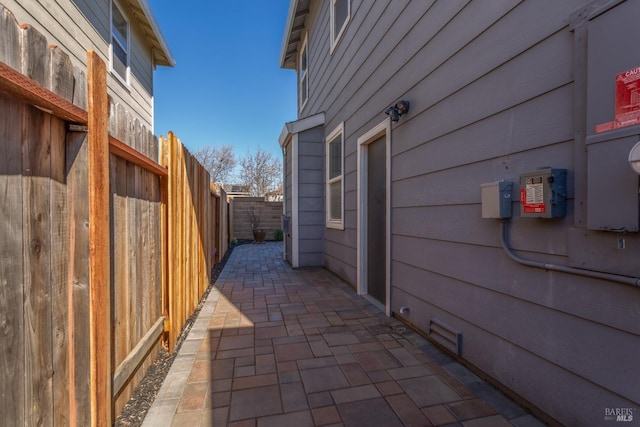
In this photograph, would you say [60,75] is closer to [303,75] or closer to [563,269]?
[563,269]

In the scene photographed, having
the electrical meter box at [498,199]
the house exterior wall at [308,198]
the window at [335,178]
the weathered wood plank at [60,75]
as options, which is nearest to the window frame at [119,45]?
the house exterior wall at [308,198]

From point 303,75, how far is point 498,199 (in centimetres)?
639

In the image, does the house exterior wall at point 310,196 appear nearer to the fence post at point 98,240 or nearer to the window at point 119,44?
the window at point 119,44

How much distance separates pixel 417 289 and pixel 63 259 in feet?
7.70

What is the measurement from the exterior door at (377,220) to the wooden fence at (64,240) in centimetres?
228

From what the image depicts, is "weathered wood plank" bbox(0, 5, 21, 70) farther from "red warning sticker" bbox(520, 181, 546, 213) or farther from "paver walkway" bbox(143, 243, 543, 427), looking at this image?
"red warning sticker" bbox(520, 181, 546, 213)

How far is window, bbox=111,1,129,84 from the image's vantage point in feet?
15.6

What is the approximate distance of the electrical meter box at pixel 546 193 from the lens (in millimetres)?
1408

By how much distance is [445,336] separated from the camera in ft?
7.39

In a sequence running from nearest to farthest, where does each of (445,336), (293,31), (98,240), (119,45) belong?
1. (98,240)
2. (445,336)
3. (119,45)
4. (293,31)

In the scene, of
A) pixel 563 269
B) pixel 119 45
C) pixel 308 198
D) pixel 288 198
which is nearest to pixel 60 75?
pixel 563 269

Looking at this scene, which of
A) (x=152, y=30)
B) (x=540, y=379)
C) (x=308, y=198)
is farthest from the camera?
(x=152, y=30)

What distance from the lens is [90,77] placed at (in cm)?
123

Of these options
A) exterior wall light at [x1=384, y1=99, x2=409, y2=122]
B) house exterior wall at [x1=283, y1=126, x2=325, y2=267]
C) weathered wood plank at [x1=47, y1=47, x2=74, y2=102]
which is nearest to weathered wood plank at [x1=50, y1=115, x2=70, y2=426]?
weathered wood plank at [x1=47, y1=47, x2=74, y2=102]
